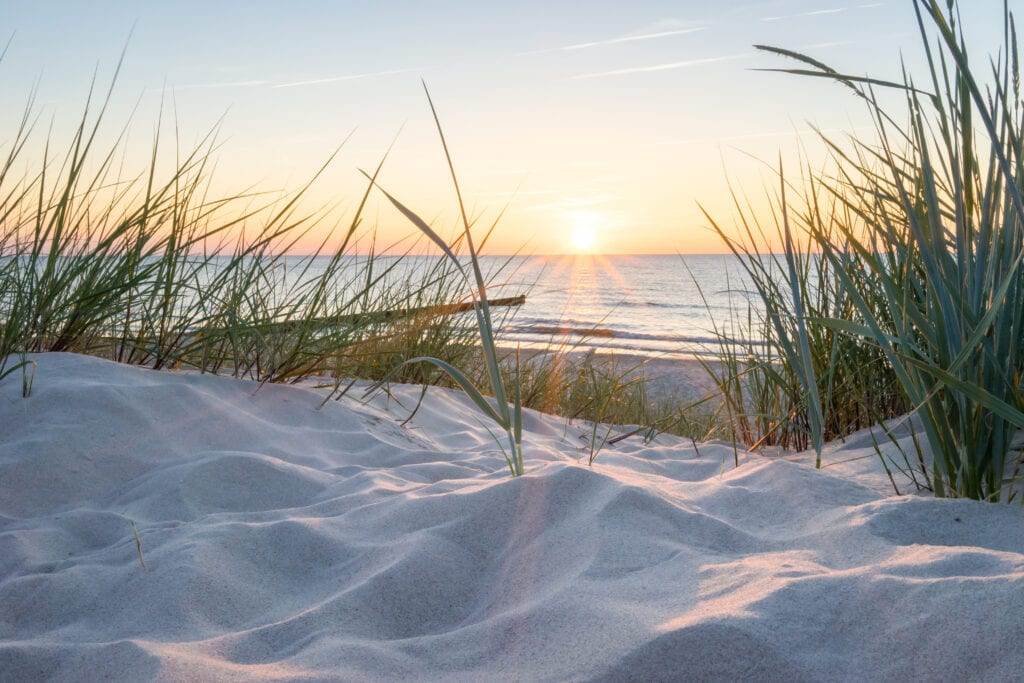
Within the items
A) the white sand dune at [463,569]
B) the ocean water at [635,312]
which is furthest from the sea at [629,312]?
the white sand dune at [463,569]

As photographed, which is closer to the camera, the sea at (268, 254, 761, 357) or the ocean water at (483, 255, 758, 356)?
the sea at (268, 254, 761, 357)

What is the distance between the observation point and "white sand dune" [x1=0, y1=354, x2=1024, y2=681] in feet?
2.90

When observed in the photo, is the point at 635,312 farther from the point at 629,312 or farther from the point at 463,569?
the point at 463,569

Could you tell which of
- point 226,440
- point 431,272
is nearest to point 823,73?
point 226,440

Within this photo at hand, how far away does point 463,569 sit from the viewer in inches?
48.3

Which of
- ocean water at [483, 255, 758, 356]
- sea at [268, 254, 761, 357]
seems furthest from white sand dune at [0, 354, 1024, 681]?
ocean water at [483, 255, 758, 356]

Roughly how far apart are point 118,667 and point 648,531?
0.75 meters

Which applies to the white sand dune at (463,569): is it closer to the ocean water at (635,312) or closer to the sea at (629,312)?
the sea at (629,312)

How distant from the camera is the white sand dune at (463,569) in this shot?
883 millimetres

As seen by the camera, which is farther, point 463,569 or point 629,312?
point 629,312

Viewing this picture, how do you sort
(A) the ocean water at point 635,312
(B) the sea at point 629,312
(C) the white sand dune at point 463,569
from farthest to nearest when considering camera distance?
(A) the ocean water at point 635,312 → (B) the sea at point 629,312 → (C) the white sand dune at point 463,569

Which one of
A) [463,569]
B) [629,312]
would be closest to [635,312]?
[629,312]

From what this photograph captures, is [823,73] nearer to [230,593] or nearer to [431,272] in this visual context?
[230,593]

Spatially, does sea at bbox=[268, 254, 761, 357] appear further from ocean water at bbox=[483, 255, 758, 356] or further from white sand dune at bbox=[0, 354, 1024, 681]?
white sand dune at bbox=[0, 354, 1024, 681]
